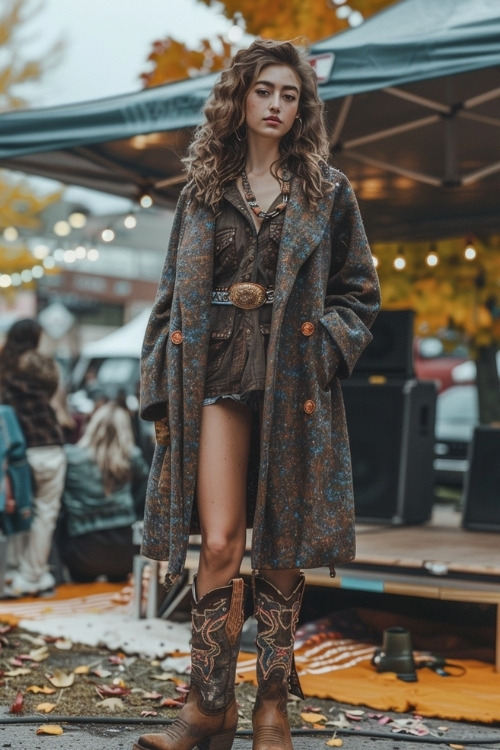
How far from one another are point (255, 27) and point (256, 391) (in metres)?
5.89

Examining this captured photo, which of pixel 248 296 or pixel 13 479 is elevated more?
pixel 248 296

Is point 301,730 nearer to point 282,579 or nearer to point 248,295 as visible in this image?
point 282,579

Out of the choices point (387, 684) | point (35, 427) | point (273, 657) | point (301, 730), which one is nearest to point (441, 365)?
point (35, 427)

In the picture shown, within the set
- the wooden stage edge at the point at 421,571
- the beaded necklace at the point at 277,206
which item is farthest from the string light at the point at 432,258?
the beaded necklace at the point at 277,206

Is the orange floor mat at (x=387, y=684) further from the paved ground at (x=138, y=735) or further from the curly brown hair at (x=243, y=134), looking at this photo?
the curly brown hair at (x=243, y=134)

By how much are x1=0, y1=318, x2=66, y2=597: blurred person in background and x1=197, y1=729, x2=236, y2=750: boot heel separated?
3.65 m

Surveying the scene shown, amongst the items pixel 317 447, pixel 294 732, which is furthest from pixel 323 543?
pixel 294 732

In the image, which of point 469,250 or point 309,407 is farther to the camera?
point 469,250

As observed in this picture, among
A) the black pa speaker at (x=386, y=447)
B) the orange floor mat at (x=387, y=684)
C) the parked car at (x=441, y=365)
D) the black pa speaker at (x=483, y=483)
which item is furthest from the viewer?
the parked car at (x=441, y=365)

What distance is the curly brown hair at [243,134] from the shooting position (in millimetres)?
3057

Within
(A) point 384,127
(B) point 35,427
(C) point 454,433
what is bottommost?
(B) point 35,427

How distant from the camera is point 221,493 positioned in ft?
9.61

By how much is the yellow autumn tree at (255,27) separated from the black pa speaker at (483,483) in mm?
3187

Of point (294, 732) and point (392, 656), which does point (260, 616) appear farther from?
point (392, 656)
